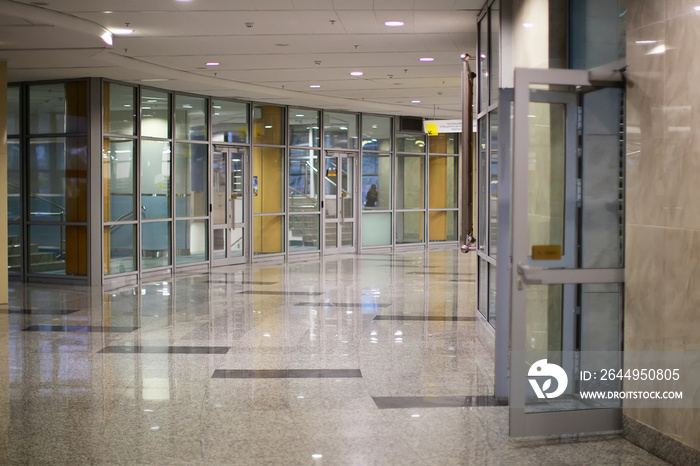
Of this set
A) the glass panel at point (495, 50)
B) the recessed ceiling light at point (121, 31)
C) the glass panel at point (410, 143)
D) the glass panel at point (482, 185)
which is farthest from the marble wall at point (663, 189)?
the glass panel at point (410, 143)

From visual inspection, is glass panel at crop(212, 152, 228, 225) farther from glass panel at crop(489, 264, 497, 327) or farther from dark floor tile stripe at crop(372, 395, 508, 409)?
dark floor tile stripe at crop(372, 395, 508, 409)

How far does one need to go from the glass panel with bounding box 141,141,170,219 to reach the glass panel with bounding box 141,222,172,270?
0.62ft

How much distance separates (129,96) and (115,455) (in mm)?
10105

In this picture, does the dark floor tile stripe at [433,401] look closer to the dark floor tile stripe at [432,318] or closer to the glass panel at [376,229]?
the dark floor tile stripe at [432,318]

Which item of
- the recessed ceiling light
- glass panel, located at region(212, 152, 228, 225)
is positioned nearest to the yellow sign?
the recessed ceiling light

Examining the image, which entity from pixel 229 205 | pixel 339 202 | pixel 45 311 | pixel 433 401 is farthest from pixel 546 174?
pixel 339 202

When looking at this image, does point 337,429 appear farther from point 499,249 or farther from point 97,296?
point 97,296

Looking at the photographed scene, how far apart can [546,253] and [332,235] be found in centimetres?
1442

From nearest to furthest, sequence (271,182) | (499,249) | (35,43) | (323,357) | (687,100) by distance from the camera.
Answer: (687,100) < (499,249) < (323,357) < (35,43) < (271,182)

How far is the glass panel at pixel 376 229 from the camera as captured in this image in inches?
789

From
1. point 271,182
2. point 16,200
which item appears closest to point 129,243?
point 16,200

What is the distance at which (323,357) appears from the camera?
7.20 meters

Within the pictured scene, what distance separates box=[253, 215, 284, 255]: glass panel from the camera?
17.1 meters

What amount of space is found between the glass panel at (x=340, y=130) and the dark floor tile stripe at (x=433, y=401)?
13299 millimetres
